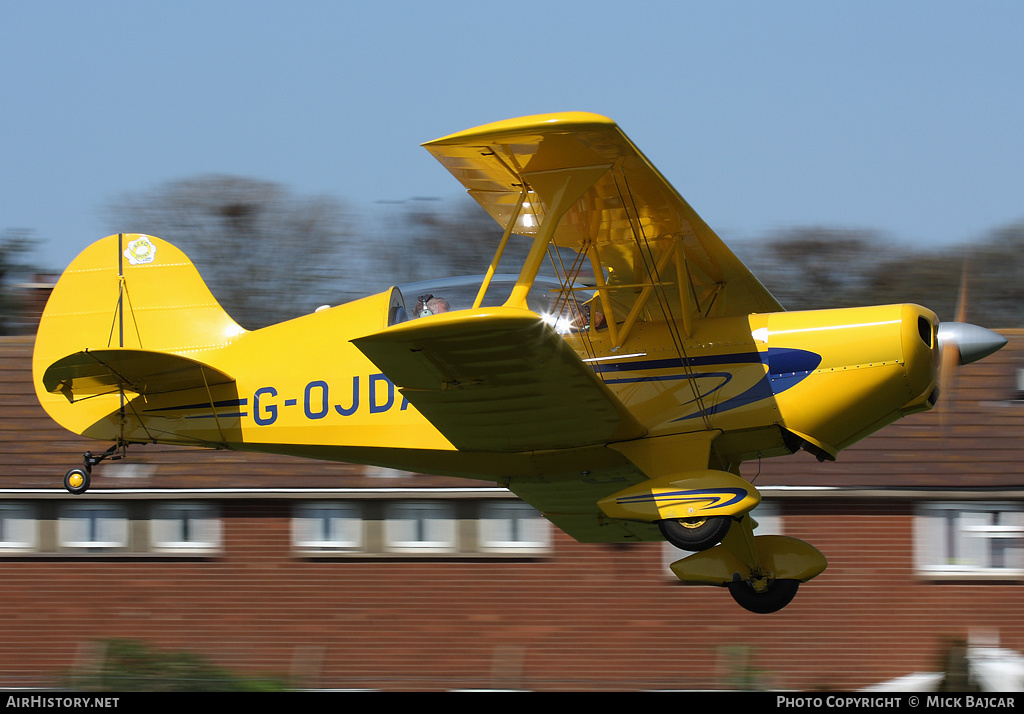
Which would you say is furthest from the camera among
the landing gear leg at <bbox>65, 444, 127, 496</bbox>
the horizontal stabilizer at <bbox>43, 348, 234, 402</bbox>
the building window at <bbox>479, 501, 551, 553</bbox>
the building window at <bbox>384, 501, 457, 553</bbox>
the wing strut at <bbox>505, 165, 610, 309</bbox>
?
the building window at <bbox>384, 501, 457, 553</bbox>

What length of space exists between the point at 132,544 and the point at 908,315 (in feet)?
38.0

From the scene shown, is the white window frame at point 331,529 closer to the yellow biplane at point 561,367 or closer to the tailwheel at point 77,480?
the yellow biplane at point 561,367

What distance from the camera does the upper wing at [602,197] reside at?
259 inches

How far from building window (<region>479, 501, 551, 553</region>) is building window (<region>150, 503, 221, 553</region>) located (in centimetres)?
370

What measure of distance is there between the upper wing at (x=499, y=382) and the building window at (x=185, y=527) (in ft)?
27.4

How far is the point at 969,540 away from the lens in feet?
47.8

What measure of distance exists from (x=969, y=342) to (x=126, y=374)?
6.34 meters

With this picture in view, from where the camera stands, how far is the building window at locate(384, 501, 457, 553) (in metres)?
15.1

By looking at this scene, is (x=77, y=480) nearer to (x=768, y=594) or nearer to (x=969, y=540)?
(x=768, y=594)

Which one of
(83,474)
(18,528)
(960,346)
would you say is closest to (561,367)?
(960,346)

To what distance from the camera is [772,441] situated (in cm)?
796

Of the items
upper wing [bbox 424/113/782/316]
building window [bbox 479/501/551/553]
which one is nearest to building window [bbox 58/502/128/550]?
building window [bbox 479/501/551/553]

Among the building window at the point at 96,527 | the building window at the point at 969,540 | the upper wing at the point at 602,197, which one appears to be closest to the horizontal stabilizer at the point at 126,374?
the upper wing at the point at 602,197

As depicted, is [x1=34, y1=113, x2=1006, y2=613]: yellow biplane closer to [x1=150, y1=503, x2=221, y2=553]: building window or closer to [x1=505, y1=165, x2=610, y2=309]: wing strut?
[x1=505, y1=165, x2=610, y2=309]: wing strut
